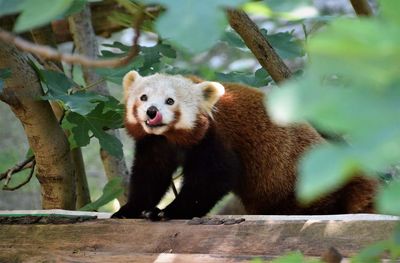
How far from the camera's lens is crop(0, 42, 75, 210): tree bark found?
3002 mm

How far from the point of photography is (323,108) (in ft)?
1.84

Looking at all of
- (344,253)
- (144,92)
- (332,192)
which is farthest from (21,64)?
(344,253)

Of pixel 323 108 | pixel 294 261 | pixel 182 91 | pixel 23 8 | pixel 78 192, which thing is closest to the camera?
pixel 323 108

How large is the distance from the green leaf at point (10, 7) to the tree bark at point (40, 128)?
7.07ft

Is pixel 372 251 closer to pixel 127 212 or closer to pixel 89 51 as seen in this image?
pixel 127 212

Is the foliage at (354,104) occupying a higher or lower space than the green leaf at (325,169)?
higher

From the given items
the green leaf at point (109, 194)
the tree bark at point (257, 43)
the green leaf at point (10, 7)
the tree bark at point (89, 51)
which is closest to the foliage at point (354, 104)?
the green leaf at point (10, 7)

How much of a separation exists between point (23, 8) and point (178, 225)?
64.7 inches

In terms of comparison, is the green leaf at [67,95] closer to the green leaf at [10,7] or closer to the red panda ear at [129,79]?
the red panda ear at [129,79]

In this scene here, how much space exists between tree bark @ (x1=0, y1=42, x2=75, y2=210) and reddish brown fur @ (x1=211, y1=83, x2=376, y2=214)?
741mm

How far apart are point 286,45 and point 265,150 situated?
0.68 meters

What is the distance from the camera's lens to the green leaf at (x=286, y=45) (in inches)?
140

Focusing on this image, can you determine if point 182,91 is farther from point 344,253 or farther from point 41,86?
point 344,253

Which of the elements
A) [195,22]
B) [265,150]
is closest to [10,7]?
[195,22]
